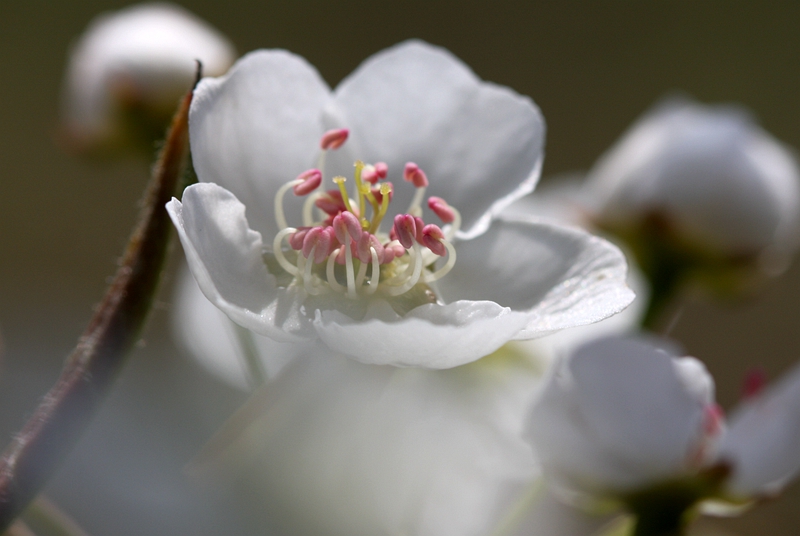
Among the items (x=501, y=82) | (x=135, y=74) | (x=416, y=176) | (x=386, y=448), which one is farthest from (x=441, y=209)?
(x=501, y=82)

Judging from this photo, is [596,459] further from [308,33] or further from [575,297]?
[308,33]

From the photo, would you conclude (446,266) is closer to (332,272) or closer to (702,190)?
(332,272)

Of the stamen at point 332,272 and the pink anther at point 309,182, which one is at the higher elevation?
the pink anther at point 309,182

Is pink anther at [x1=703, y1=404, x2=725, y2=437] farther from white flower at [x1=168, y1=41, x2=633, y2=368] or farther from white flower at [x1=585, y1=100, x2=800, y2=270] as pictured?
white flower at [x1=585, y1=100, x2=800, y2=270]

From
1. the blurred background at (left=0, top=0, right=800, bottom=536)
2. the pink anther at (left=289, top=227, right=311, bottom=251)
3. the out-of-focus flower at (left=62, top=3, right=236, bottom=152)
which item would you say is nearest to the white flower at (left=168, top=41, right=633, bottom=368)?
the pink anther at (left=289, top=227, right=311, bottom=251)

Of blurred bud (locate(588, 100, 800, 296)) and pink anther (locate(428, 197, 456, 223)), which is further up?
pink anther (locate(428, 197, 456, 223))

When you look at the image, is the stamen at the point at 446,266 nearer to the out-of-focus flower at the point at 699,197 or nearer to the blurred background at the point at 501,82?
the out-of-focus flower at the point at 699,197

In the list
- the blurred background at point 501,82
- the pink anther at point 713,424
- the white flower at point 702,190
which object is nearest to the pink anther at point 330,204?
the pink anther at point 713,424
